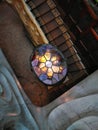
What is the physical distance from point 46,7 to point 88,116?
4974 millimetres

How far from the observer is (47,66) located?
1090 centimetres

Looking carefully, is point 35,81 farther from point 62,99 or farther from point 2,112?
point 2,112

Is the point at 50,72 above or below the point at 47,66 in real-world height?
below

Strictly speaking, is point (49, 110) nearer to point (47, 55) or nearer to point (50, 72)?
point (50, 72)

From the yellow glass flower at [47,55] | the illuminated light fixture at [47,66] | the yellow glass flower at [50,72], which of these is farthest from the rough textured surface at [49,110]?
the yellow glass flower at [47,55]

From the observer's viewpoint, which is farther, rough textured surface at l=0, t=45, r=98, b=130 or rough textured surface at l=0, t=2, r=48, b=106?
rough textured surface at l=0, t=2, r=48, b=106

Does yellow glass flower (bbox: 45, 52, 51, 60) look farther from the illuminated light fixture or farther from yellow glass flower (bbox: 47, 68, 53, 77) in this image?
yellow glass flower (bbox: 47, 68, 53, 77)

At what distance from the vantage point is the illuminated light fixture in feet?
35.7

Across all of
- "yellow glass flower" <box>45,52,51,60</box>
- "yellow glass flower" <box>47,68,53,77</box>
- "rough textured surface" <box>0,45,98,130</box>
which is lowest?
"rough textured surface" <box>0,45,98,130</box>

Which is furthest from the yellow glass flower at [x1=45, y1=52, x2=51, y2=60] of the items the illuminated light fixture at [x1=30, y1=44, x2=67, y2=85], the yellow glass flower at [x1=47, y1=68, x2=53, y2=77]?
the yellow glass flower at [x1=47, y1=68, x2=53, y2=77]

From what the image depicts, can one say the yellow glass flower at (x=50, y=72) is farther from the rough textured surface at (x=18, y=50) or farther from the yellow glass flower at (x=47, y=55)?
the rough textured surface at (x=18, y=50)

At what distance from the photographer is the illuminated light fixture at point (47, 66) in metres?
10.9

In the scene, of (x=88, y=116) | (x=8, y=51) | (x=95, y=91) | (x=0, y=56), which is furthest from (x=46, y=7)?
(x=88, y=116)

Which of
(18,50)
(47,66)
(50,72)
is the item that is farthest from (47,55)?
(18,50)
